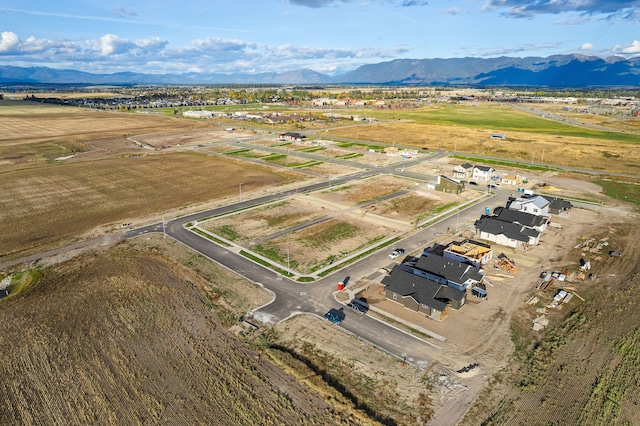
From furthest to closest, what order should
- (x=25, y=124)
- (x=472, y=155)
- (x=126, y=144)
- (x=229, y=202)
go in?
1. (x=25, y=124)
2. (x=126, y=144)
3. (x=472, y=155)
4. (x=229, y=202)

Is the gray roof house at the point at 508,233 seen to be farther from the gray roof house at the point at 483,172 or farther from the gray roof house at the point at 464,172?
the gray roof house at the point at 464,172

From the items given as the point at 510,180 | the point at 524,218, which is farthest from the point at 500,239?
the point at 510,180

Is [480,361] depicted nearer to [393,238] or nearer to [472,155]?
[393,238]

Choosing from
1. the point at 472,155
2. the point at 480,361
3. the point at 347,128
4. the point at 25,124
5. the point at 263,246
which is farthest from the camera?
the point at 25,124

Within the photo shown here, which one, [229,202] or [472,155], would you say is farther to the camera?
[472,155]

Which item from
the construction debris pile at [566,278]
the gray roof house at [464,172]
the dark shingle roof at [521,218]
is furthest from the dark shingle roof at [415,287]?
the gray roof house at [464,172]

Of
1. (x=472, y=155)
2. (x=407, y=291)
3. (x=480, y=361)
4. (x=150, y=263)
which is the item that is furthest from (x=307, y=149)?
(x=480, y=361)
